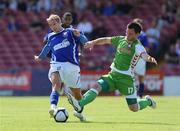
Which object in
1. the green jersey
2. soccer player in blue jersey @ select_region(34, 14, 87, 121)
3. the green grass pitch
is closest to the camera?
the green grass pitch

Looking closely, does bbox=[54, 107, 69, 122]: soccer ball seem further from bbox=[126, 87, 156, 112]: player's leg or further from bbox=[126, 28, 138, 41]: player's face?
bbox=[126, 28, 138, 41]: player's face

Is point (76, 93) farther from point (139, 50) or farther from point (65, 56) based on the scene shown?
point (139, 50)

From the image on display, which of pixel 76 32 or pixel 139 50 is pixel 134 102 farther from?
pixel 76 32

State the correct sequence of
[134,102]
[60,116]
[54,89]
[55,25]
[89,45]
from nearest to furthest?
[60,116] < [89,45] < [54,89] < [55,25] < [134,102]

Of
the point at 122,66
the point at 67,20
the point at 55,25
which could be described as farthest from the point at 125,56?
the point at 67,20

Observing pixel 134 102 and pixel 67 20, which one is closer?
pixel 134 102

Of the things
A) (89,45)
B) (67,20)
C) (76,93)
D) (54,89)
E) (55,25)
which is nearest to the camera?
(89,45)

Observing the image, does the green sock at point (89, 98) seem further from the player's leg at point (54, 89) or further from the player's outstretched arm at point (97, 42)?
the player's outstretched arm at point (97, 42)

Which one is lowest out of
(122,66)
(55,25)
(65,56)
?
(122,66)

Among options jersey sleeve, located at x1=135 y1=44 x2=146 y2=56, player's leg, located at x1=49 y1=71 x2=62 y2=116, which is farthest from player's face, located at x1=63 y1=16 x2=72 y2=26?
jersey sleeve, located at x1=135 y1=44 x2=146 y2=56

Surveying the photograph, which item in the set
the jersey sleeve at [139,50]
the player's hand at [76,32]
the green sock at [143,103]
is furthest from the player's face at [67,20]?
the green sock at [143,103]

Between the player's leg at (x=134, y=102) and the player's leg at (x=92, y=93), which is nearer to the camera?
the player's leg at (x=92, y=93)

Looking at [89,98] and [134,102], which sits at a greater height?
[89,98]

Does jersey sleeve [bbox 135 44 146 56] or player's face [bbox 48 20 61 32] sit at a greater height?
player's face [bbox 48 20 61 32]
